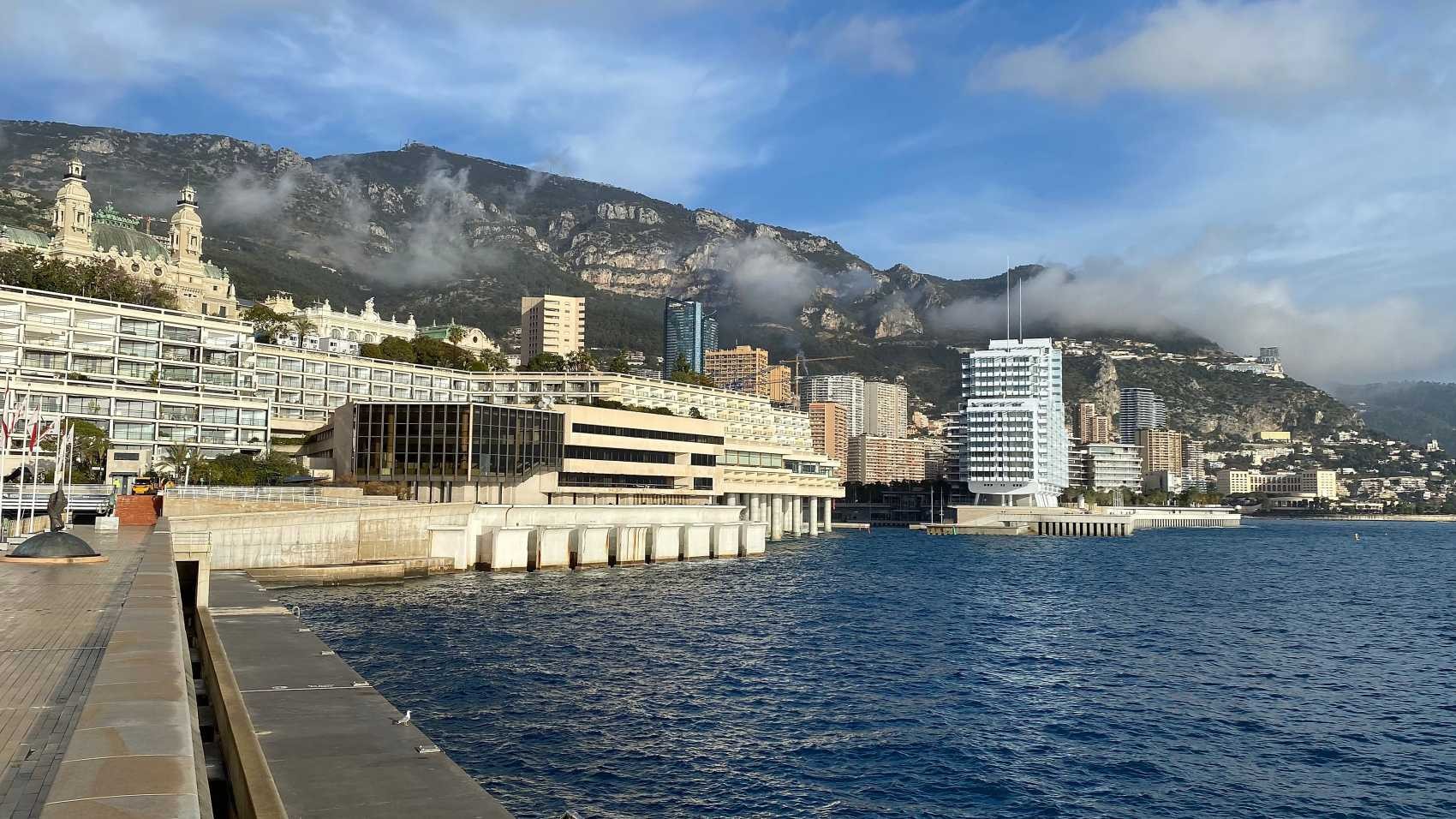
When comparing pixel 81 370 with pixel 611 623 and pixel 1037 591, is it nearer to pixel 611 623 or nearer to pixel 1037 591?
pixel 611 623

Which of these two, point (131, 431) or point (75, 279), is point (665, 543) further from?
point (75, 279)

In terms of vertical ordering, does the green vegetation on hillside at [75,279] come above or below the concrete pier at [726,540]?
above

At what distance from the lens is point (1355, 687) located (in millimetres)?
46500

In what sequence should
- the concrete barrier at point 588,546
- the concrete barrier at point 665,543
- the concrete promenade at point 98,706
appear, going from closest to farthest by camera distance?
1. the concrete promenade at point 98,706
2. the concrete barrier at point 588,546
3. the concrete barrier at point 665,543

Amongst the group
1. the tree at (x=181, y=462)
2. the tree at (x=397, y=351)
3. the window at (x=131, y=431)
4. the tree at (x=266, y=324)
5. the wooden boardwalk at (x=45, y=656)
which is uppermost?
the tree at (x=266, y=324)

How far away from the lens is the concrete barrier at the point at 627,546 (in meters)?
101

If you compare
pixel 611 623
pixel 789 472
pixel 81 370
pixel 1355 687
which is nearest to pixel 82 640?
pixel 611 623

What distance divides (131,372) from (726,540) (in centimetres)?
8157

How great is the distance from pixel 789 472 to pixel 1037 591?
93703 millimetres

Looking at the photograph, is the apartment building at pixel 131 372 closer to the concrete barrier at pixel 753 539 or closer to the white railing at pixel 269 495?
the white railing at pixel 269 495

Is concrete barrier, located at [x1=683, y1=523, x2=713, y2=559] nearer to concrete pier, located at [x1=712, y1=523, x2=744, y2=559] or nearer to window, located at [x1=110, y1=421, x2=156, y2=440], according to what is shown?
concrete pier, located at [x1=712, y1=523, x2=744, y2=559]

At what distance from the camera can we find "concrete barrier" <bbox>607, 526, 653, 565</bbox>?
10125 centimetres

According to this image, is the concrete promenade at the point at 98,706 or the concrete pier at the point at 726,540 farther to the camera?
the concrete pier at the point at 726,540

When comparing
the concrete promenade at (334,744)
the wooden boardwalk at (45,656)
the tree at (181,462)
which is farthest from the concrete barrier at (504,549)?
the concrete promenade at (334,744)
